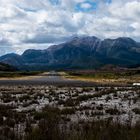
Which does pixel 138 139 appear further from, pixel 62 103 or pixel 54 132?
pixel 62 103

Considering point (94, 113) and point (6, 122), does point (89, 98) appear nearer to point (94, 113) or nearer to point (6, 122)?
point (94, 113)

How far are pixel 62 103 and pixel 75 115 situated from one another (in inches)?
283

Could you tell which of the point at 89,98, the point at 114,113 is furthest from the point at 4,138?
the point at 89,98

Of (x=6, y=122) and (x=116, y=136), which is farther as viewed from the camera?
(x=6, y=122)

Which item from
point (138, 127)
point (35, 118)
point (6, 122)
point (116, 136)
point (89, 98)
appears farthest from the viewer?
point (89, 98)

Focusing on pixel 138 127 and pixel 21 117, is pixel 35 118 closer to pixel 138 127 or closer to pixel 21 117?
pixel 21 117

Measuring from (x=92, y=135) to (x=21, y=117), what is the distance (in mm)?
9058

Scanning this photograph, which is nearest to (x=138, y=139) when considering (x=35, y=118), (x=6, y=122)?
(x=6, y=122)

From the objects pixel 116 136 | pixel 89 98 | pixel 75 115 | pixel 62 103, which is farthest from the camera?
pixel 89 98

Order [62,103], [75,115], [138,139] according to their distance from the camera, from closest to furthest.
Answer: [138,139] < [75,115] < [62,103]

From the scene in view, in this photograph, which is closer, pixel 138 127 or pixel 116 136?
pixel 116 136

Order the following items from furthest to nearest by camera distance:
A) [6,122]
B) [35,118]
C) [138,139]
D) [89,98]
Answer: [89,98]
[35,118]
[6,122]
[138,139]

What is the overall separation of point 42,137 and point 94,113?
10161 mm

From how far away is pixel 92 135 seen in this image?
400 inches
